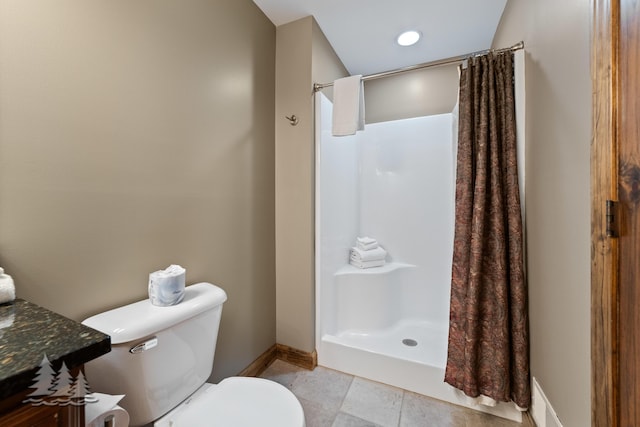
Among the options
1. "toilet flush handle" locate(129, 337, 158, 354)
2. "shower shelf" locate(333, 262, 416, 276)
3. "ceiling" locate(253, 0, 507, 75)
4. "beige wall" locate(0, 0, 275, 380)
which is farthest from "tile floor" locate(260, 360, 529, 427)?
"ceiling" locate(253, 0, 507, 75)

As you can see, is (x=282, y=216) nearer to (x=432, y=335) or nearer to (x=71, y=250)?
(x=71, y=250)

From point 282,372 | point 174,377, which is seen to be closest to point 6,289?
point 174,377

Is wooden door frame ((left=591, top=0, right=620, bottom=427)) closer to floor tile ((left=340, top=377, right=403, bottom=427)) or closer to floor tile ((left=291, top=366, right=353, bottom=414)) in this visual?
floor tile ((left=340, top=377, right=403, bottom=427))

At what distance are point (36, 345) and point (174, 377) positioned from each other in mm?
598

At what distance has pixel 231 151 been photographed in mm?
1491

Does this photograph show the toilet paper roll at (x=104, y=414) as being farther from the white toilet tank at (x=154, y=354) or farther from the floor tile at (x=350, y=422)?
the floor tile at (x=350, y=422)

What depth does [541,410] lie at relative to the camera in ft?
3.97

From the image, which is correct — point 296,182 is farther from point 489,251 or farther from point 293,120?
point 489,251

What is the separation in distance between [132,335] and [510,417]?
1.82 m

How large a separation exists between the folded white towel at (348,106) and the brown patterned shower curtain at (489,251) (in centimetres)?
62

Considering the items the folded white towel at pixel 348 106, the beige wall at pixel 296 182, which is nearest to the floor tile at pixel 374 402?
the beige wall at pixel 296 182

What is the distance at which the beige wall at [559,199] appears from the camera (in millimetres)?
863

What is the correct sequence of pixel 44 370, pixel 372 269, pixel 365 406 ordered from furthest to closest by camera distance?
pixel 372 269 → pixel 365 406 → pixel 44 370

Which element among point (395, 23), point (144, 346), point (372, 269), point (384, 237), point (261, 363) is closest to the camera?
point (144, 346)
